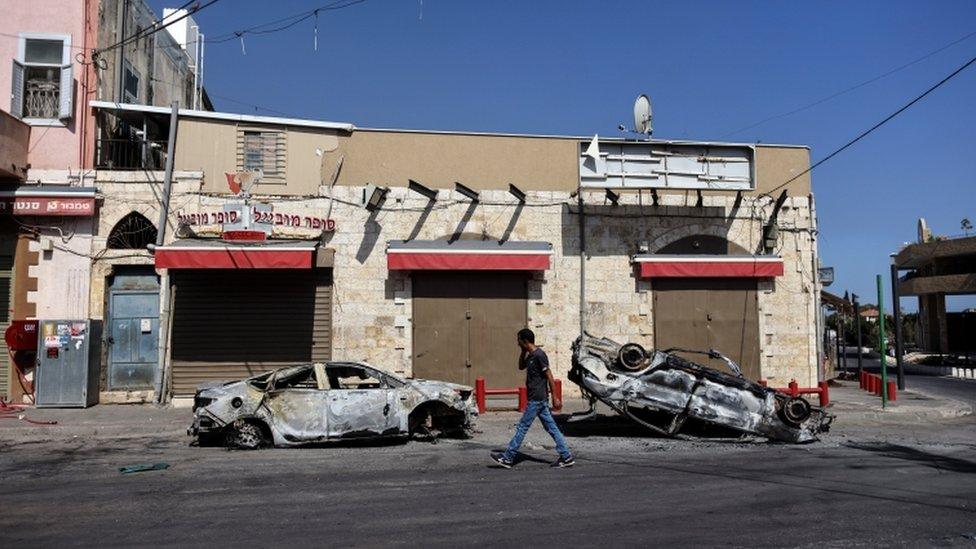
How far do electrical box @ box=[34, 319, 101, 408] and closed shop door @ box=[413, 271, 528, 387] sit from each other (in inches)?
268

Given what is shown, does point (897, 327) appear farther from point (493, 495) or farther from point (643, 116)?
point (493, 495)

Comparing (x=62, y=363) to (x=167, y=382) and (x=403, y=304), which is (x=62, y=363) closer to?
(x=167, y=382)

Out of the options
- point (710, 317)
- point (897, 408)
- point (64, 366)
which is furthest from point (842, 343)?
point (64, 366)

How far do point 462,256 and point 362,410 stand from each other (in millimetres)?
6344

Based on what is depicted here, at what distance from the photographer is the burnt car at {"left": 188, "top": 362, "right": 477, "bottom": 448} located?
35.6 ft

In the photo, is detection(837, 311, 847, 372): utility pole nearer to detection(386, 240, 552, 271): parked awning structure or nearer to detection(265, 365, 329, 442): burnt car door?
detection(386, 240, 552, 271): parked awning structure

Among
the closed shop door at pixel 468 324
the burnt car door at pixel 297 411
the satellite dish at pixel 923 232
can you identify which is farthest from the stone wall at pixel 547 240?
the satellite dish at pixel 923 232

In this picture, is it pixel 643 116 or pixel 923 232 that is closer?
pixel 643 116

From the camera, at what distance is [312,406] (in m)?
11.0

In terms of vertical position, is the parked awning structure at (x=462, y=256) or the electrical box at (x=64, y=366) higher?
the parked awning structure at (x=462, y=256)

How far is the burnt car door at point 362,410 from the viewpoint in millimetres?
11039

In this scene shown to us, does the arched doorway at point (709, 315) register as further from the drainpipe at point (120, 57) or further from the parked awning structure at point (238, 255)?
the drainpipe at point (120, 57)

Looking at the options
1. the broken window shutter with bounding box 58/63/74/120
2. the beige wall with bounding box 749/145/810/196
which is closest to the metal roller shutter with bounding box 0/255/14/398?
the broken window shutter with bounding box 58/63/74/120

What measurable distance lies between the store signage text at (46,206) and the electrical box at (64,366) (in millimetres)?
2482
